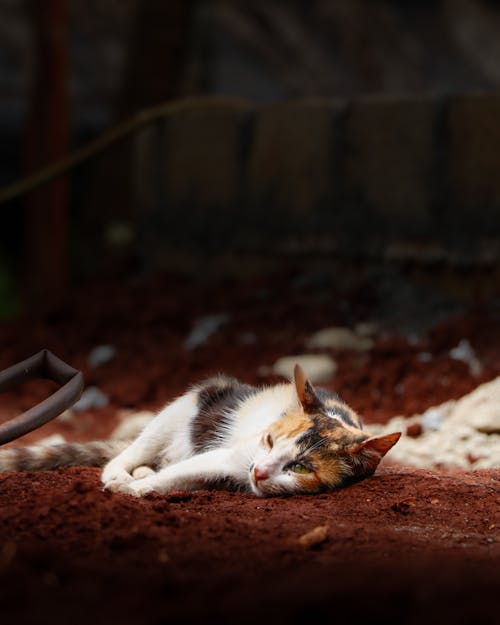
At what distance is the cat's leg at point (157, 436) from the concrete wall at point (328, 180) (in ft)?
7.88

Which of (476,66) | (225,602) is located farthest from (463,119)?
(476,66)

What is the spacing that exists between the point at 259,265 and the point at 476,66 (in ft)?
27.9

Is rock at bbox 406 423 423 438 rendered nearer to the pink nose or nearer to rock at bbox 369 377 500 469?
rock at bbox 369 377 500 469

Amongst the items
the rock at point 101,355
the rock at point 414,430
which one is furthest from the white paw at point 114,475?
the rock at point 101,355

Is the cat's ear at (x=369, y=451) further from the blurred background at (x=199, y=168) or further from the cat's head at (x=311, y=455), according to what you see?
the blurred background at (x=199, y=168)

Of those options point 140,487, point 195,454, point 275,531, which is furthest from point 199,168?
point 275,531

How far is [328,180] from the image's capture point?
5.30 m

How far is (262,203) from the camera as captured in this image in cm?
563

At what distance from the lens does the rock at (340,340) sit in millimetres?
4621

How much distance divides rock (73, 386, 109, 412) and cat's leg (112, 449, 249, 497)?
1.94 metres

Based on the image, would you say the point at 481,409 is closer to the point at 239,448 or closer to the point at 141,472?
the point at 239,448

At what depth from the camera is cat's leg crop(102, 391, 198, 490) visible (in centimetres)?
280

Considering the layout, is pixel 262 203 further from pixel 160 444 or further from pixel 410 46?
pixel 410 46

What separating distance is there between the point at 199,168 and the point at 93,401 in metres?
2.16
